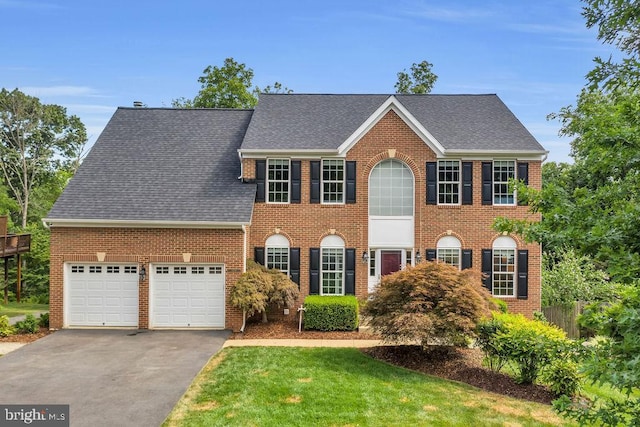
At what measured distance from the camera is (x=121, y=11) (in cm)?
1912

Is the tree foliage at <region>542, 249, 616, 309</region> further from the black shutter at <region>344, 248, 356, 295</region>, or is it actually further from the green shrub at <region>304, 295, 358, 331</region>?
the green shrub at <region>304, 295, 358, 331</region>

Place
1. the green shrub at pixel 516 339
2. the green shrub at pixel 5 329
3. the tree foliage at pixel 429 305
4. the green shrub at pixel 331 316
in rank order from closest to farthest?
the green shrub at pixel 516 339
the tree foliage at pixel 429 305
the green shrub at pixel 5 329
the green shrub at pixel 331 316

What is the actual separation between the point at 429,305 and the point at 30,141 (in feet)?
129

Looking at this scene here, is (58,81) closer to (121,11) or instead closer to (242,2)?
(121,11)

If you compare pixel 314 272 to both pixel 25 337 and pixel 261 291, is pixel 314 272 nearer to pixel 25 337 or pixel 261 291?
pixel 261 291

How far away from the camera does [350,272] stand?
16.6m

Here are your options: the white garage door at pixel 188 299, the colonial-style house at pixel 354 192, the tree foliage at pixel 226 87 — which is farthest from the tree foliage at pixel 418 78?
the white garage door at pixel 188 299

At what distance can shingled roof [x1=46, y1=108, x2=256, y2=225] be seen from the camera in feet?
49.6

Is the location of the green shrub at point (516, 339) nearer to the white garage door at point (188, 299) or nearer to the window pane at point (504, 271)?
the window pane at point (504, 271)

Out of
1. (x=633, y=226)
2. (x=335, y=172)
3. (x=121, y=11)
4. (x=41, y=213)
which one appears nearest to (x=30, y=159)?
(x=41, y=213)

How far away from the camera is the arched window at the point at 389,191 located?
17.0 m

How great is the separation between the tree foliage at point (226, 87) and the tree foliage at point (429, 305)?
78.6ft
